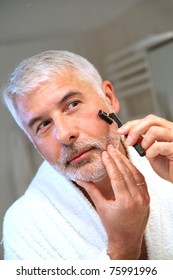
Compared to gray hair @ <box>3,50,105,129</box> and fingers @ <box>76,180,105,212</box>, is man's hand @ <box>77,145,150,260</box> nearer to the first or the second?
fingers @ <box>76,180,105,212</box>

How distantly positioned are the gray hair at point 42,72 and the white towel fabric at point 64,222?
0.19 m

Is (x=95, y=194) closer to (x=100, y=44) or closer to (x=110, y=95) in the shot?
(x=110, y=95)

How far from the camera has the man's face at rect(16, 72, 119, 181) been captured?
67cm

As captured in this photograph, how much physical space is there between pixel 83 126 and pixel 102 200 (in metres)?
0.16

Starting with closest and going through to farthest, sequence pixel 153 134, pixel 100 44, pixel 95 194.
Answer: pixel 153 134 → pixel 95 194 → pixel 100 44

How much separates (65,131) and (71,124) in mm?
23

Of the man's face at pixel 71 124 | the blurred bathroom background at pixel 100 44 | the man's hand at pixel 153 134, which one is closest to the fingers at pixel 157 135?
the man's hand at pixel 153 134

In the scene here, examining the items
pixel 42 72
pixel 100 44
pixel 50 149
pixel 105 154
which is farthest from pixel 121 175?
pixel 100 44

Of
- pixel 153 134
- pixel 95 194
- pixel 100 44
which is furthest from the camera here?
pixel 100 44

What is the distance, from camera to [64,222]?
0.80m

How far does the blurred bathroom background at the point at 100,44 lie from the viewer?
0.85m

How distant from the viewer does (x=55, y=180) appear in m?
0.84

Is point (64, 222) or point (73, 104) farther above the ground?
point (73, 104)

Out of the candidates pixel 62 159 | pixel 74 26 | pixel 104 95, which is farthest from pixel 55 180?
pixel 74 26
